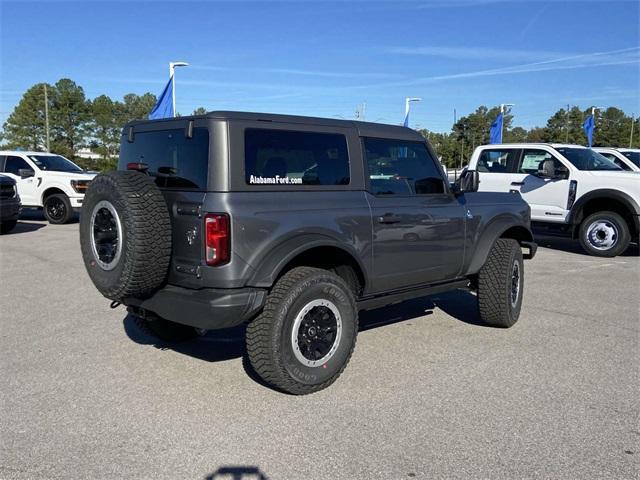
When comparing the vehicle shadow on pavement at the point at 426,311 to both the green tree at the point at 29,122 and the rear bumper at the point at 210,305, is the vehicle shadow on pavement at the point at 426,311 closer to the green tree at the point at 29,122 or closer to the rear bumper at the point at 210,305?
the rear bumper at the point at 210,305

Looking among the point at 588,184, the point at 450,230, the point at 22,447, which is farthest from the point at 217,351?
the point at 588,184

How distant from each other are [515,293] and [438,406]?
2489 millimetres

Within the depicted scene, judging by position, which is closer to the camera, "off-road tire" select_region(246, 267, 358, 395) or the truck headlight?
"off-road tire" select_region(246, 267, 358, 395)

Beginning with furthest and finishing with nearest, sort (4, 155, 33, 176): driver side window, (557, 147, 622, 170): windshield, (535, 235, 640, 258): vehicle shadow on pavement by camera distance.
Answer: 1. (4, 155, 33, 176): driver side window
2. (535, 235, 640, 258): vehicle shadow on pavement
3. (557, 147, 622, 170): windshield

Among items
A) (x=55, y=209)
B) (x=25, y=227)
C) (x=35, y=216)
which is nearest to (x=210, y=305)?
(x=25, y=227)

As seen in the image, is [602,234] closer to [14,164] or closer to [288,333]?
[288,333]

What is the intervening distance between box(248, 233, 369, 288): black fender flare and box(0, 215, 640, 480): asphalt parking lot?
87 centimetres

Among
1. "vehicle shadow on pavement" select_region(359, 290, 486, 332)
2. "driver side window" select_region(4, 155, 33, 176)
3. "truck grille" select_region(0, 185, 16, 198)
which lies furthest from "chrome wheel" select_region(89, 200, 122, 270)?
"driver side window" select_region(4, 155, 33, 176)

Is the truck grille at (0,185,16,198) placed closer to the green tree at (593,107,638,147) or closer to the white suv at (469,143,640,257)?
the white suv at (469,143,640,257)

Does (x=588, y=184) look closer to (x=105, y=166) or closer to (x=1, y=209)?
(x=1, y=209)

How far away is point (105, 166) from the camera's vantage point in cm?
4262

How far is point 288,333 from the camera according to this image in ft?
12.9

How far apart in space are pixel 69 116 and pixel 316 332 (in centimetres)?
5222

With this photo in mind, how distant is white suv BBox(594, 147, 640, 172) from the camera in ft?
42.5
